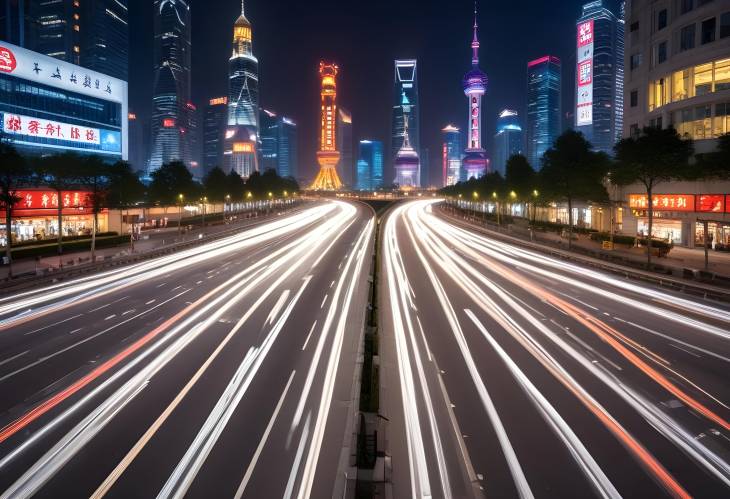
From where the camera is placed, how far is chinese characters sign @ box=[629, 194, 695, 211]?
43.9 m

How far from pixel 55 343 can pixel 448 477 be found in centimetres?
1510

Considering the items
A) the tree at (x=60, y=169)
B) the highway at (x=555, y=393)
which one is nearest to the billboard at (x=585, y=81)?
the highway at (x=555, y=393)

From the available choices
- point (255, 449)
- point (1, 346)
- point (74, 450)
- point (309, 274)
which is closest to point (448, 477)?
point (255, 449)

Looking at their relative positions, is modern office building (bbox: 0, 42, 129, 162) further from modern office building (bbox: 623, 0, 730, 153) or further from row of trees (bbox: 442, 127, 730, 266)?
modern office building (bbox: 623, 0, 730, 153)

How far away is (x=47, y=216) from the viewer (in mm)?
50344

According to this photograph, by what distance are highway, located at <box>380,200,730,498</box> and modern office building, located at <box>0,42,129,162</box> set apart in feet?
183

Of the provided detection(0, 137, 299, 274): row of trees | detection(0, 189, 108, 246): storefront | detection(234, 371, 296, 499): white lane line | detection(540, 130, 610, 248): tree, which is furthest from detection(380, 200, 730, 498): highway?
detection(0, 189, 108, 246): storefront

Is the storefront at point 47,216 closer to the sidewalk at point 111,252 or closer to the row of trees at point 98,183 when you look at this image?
the row of trees at point 98,183

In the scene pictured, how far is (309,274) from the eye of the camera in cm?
3130

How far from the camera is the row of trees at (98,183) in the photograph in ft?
116

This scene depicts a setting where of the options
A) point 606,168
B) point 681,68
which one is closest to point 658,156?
point 606,168

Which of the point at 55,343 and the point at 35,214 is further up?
the point at 35,214

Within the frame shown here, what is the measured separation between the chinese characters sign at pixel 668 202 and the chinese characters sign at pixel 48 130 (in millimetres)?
71630

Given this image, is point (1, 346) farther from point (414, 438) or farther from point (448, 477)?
point (448, 477)
